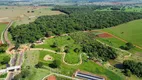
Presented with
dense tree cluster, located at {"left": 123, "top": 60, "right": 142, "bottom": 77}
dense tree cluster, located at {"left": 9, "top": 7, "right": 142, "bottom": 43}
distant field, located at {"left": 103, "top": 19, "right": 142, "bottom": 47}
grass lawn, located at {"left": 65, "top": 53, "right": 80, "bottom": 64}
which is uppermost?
dense tree cluster, located at {"left": 9, "top": 7, "right": 142, "bottom": 43}

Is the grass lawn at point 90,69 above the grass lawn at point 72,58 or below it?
below

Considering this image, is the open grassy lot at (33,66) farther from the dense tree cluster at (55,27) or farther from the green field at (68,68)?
the dense tree cluster at (55,27)

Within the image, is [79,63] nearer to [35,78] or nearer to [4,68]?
[35,78]

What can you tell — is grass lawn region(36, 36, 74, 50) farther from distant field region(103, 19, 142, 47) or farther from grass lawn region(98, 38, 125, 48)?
distant field region(103, 19, 142, 47)

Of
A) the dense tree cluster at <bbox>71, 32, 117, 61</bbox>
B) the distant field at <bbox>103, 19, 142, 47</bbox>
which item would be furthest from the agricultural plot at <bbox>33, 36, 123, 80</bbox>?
the distant field at <bbox>103, 19, 142, 47</bbox>

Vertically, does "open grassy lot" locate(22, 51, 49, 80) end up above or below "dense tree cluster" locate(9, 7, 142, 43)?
below

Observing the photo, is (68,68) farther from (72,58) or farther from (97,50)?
(97,50)

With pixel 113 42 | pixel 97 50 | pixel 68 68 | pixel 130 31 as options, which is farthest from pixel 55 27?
pixel 68 68

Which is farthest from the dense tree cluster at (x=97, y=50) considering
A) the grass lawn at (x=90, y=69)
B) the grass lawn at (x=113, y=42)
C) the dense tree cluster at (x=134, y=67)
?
the grass lawn at (x=113, y=42)
